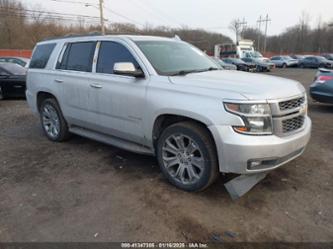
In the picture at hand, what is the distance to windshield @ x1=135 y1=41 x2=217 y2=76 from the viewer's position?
12.8 ft

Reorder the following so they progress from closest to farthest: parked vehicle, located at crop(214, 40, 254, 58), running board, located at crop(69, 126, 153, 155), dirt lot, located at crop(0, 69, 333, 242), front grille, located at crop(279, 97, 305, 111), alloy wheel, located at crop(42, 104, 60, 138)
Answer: dirt lot, located at crop(0, 69, 333, 242) < front grille, located at crop(279, 97, 305, 111) < running board, located at crop(69, 126, 153, 155) < alloy wheel, located at crop(42, 104, 60, 138) < parked vehicle, located at crop(214, 40, 254, 58)

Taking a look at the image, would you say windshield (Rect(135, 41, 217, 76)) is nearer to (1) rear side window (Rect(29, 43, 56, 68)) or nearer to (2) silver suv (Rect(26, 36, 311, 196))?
(2) silver suv (Rect(26, 36, 311, 196))

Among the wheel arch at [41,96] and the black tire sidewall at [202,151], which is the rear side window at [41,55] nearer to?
the wheel arch at [41,96]

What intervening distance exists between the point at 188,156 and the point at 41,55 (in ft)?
12.8

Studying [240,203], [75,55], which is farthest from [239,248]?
[75,55]

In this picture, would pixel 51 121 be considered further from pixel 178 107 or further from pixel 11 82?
pixel 11 82

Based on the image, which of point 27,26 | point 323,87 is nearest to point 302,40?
point 27,26

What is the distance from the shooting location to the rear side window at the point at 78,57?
4605 millimetres

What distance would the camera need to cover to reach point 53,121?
18.4 feet

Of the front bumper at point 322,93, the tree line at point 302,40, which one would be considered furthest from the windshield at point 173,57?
the tree line at point 302,40

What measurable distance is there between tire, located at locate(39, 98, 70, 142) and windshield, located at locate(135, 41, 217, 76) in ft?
7.39

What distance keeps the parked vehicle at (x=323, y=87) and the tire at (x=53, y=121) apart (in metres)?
6.68

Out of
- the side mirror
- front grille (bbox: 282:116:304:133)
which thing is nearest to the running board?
the side mirror

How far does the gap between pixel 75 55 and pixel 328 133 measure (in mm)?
5110
